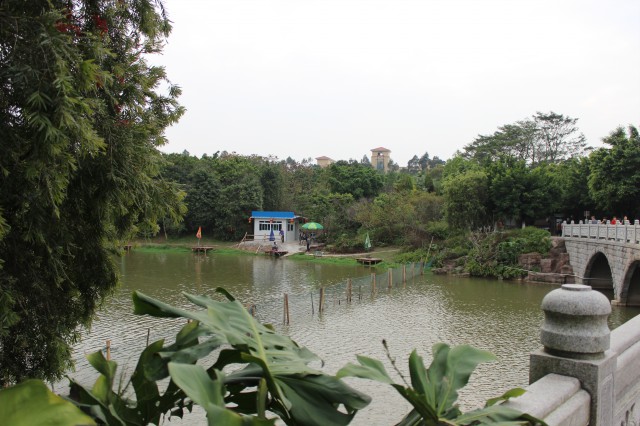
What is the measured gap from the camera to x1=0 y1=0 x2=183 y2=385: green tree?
12.7 feet

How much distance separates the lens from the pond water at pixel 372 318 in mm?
8500

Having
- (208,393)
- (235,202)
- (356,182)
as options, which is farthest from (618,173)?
(208,393)

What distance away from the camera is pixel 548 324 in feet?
7.41

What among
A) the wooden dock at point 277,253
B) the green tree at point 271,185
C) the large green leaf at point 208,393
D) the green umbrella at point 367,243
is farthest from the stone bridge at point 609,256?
the green tree at point 271,185

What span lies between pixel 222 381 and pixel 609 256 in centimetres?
1824

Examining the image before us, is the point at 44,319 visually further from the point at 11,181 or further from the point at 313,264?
the point at 313,264

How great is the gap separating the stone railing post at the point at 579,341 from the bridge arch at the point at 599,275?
60.4 ft

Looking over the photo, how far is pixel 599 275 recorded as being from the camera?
19.3m

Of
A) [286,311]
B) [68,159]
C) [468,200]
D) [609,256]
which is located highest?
[468,200]

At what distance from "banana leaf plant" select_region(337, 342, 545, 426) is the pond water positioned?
3412 mm

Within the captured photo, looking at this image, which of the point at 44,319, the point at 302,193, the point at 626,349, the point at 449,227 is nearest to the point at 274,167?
the point at 302,193

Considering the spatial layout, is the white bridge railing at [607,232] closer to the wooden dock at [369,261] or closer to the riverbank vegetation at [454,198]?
the riverbank vegetation at [454,198]

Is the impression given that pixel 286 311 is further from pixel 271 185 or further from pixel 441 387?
pixel 271 185

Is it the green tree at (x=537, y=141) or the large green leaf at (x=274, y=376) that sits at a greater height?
the green tree at (x=537, y=141)
